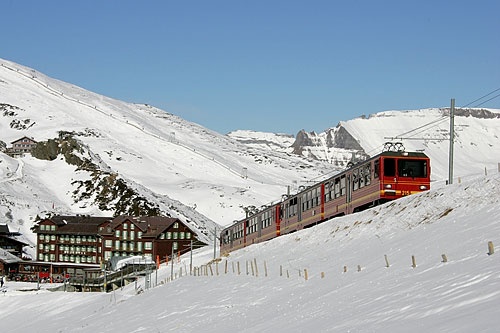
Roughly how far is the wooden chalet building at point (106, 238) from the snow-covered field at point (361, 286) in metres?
65.7

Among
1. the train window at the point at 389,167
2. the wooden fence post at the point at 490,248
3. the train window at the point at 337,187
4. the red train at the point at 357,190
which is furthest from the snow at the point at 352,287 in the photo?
the train window at the point at 337,187

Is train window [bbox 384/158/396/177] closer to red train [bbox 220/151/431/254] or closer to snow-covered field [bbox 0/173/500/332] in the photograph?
red train [bbox 220/151/431/254]

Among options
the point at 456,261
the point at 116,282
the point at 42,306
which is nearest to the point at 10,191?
the point at 116,282

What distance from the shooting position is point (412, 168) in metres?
42.3

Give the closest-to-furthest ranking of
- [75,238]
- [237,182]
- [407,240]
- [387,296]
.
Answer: [387,296]
[407,240]
[75,238]
[237,182]

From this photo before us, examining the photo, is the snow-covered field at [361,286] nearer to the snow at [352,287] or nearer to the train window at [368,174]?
the snow at [352,287]

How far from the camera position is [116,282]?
83812 millimetres

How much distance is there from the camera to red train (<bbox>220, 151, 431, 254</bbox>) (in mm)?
40781

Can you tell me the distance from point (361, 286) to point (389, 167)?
19703 mm

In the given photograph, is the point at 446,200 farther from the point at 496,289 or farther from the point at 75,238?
the point at 75,238

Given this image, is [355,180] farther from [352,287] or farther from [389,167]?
[352,287]

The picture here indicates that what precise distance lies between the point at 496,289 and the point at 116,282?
72.6 meters

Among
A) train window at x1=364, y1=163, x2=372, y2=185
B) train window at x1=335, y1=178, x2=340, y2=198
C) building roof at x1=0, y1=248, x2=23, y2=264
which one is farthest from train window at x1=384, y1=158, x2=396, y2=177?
building roof at x1=0, y1=248, x2=23, y2=264

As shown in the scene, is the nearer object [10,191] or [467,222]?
[467,222]
